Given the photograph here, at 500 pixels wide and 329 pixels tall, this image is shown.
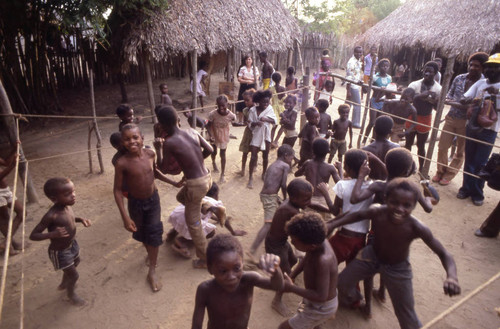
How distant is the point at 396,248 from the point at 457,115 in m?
3.85

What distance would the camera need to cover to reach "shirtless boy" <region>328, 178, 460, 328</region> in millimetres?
2215

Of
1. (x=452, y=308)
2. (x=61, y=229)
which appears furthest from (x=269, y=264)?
(x=61, y=229)

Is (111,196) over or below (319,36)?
below

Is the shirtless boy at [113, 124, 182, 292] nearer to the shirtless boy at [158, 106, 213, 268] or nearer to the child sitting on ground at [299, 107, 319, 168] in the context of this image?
the shirtless boy at [158, 106, 213, 268]

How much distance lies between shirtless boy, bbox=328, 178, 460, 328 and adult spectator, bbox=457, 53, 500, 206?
9.62ft

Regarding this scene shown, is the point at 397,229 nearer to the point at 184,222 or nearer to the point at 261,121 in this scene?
the point at 184,222

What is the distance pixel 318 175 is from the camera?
3.42 meters

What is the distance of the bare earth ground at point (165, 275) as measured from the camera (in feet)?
9.13

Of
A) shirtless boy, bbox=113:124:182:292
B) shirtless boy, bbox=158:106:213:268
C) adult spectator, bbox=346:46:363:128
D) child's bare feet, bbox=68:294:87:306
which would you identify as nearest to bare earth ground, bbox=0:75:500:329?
child's bare feet, bbox=68:294:87:306

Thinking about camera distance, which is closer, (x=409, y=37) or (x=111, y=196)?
(x=111, y=196)

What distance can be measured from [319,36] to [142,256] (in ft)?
60.5

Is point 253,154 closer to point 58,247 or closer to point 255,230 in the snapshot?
point 255,230

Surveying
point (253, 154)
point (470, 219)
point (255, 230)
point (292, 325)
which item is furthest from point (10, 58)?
point (470, 219)

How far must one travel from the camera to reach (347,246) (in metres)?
2.79
